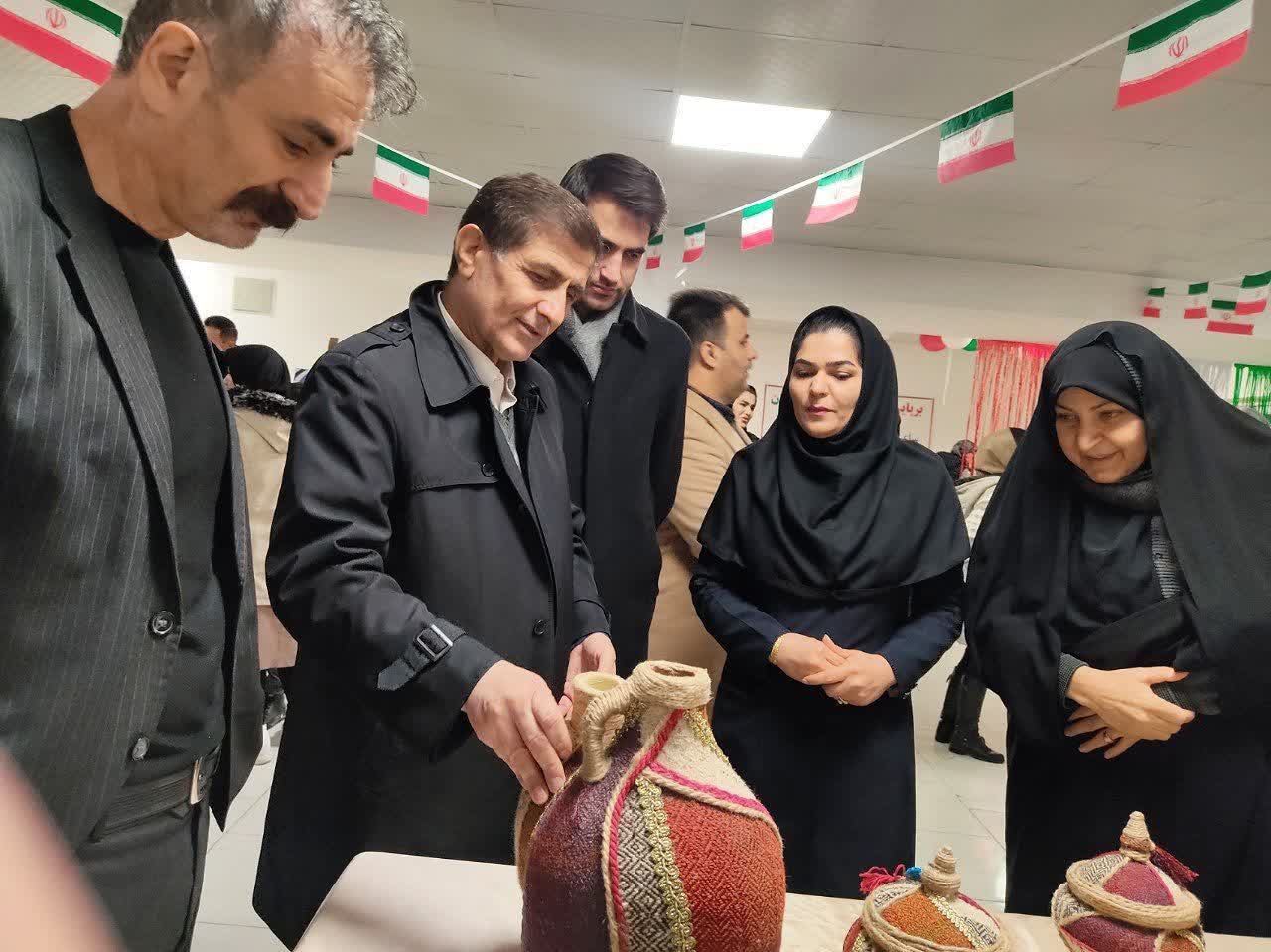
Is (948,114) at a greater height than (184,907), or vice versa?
(948,114)

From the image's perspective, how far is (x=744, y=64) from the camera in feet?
15.0

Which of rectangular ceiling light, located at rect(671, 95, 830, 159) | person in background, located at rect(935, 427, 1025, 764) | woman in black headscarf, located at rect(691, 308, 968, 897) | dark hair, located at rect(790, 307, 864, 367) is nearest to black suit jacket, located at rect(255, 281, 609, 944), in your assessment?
woman in black headscarf, located at rect(691, 308, 968, 897)

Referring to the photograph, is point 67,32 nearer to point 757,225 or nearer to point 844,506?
point 844,506

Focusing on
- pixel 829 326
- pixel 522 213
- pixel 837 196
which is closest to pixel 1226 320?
pixel 837 196

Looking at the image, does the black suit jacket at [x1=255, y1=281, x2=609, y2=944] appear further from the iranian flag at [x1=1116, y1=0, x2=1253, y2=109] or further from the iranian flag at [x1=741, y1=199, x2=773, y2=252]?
the iranian flag at [x1=741, y1=199, x2=773, y2=252]

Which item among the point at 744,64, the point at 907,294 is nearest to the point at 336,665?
the point at 744,64

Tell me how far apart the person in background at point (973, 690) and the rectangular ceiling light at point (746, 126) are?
2153mm

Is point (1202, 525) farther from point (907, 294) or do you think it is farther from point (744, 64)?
point (907, 294)

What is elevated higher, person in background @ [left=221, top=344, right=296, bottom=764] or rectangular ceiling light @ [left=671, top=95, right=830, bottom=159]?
rectangular ceiling light @ [left=671, top=95, right=830, bottom=159]

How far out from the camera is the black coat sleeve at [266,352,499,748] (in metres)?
1.00

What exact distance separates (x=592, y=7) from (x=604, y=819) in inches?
163

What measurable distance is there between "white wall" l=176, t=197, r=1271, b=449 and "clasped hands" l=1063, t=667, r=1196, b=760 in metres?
6.84

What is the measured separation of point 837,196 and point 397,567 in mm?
3742

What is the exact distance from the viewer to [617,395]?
191 centimetres
